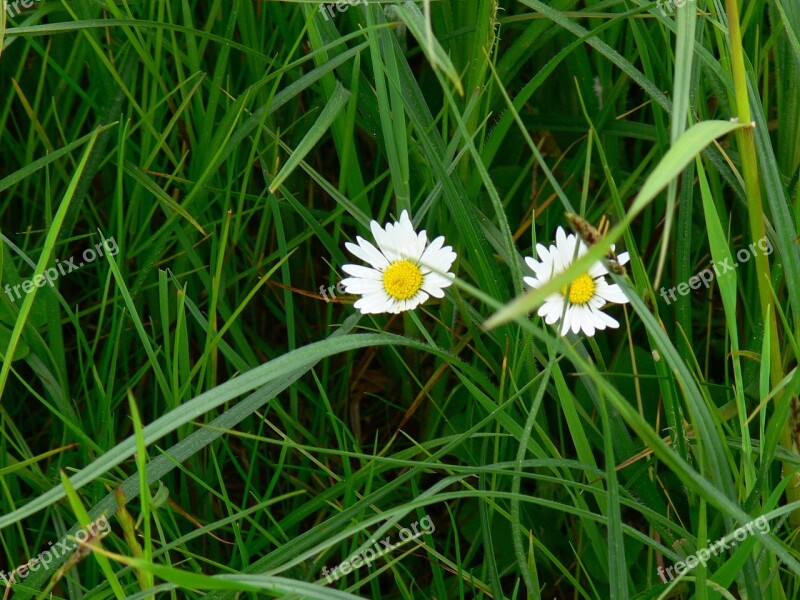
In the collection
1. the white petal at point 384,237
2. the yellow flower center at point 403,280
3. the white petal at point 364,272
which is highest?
the white petal at point 384,237

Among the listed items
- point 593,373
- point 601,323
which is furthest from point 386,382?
point 593,373

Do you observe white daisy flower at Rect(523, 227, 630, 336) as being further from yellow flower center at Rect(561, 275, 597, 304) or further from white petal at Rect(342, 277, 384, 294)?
white petal at Rect(342, 277, 384, 294)

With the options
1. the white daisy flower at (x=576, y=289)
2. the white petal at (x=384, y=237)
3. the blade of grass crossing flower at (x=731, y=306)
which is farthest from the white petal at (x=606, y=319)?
the white petal at (x=384, y=237)

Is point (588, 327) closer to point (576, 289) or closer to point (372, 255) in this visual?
point (576, 289)

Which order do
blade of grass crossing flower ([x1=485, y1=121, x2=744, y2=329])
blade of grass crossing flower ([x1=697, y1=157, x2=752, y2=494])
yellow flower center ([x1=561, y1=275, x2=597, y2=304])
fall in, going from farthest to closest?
A: yellow flower center ([x1=561, y1=275, x2=597, y2=304])
blade of grass crossing flower ([x1=697, y1=157, x2=752, y2=494])
blade of grass crossing flower ([x1=485, y1=121, x2=744, y2=329])

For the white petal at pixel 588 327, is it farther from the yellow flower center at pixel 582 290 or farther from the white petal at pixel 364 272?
the white petal at pixel 364 272

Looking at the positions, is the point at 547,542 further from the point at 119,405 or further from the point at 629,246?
the point at 119,405

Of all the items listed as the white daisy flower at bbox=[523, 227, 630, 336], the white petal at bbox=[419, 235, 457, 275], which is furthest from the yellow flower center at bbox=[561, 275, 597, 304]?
the white petal at bbox=[419, 235, 457, 275]
